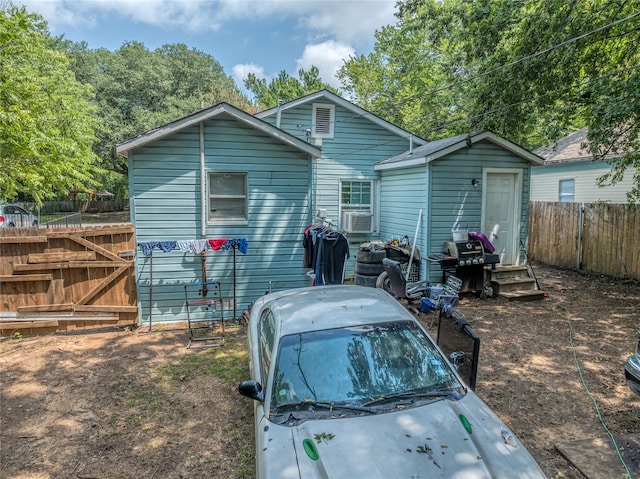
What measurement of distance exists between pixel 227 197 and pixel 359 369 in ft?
19.0

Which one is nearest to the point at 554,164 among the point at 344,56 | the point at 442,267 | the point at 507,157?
Result: the point at 507,157

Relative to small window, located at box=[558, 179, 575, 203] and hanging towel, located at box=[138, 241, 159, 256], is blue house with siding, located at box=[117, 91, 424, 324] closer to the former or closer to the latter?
hanging towel, located at box=[138, 241, 159, 256]

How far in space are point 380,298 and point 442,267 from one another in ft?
17.7

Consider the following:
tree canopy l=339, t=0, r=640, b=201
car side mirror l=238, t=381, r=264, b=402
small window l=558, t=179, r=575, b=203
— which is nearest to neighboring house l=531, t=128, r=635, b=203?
small window l=558, t=179, r=575, b=203

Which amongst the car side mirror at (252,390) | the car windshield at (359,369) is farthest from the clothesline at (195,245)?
the car side mirror at (252,390)

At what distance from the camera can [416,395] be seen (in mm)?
2842

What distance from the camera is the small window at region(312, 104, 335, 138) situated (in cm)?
1123

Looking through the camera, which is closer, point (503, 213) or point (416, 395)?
point (416, 395)

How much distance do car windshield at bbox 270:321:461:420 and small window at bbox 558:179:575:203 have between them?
1508 cm

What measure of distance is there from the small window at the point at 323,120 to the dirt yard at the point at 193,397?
6137mm

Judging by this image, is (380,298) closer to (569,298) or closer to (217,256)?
(217,256)

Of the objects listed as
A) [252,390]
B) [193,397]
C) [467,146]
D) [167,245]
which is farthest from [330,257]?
[252,390]

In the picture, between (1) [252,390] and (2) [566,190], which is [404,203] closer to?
(1) [252,390]

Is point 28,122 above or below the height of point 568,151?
below
